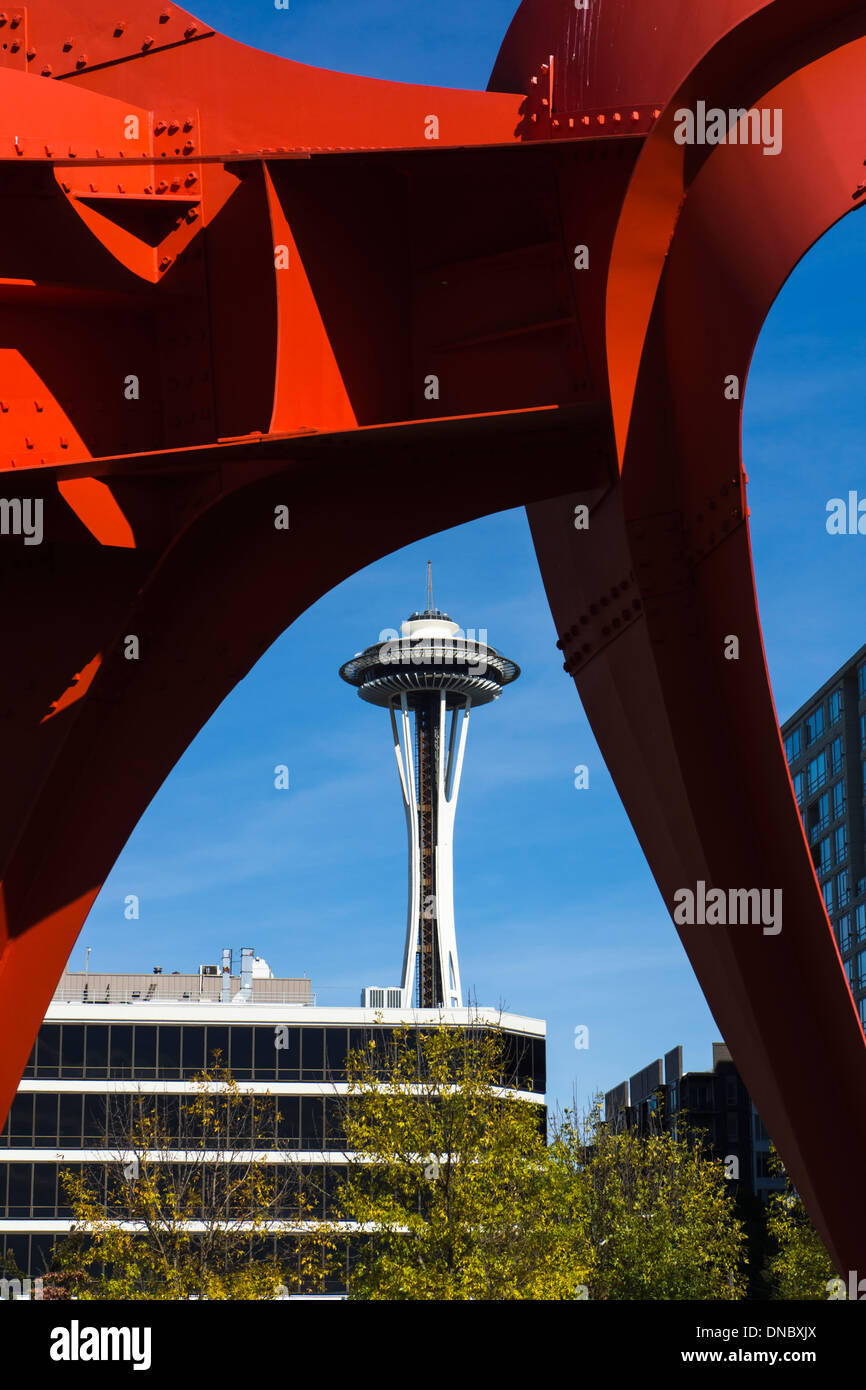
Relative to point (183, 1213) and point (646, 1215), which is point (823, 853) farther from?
point (183, 1213)

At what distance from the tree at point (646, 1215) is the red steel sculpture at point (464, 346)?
3224 cm

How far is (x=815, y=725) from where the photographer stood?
332 ft

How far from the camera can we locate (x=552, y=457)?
973 cm

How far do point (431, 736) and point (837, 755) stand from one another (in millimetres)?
28039

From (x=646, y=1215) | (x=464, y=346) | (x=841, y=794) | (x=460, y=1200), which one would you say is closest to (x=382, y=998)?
(x=841, y=794)

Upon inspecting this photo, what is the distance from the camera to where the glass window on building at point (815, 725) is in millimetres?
99938

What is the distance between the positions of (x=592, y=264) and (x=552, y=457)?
1179mm

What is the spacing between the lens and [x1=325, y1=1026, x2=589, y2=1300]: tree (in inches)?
1389

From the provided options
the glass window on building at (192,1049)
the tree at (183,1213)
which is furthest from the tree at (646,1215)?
the glass window on building at (192,1049)

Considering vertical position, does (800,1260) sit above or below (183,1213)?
below

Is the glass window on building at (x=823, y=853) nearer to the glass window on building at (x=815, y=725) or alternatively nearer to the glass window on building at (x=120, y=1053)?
the glass window on building at (x=815, y=725)

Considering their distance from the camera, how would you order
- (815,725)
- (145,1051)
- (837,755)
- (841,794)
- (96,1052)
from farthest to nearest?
(815,725), (837,755), (841,794), (145,1051), (96,1052)
